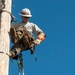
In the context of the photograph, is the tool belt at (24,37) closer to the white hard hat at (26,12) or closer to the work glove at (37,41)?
the work glove at (37,41)

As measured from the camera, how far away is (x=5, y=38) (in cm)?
755

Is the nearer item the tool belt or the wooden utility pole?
the wooden utility pole

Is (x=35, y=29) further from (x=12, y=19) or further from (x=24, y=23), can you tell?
(x=12, y=19)

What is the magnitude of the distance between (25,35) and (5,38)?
128cm

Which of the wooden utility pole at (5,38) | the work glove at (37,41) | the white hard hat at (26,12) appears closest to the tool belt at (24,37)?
the work glove at (37,41)

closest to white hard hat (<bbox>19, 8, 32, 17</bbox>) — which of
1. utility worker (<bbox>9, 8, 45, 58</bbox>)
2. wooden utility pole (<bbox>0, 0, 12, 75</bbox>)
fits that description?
utility worker (<bbox>9, 8, 45, 58</bbox>)

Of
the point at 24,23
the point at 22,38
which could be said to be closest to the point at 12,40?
the point at 22,38

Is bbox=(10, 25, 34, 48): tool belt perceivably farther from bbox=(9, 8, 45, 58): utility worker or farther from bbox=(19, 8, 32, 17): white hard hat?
bbox=(19, 8, 32, 17): white hard hat

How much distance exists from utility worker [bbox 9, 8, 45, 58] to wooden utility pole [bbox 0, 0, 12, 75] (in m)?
0.58

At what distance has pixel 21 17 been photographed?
9188 mm

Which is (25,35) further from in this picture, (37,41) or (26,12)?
(26,12)

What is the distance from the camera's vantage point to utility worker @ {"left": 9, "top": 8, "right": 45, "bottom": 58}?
8664mm

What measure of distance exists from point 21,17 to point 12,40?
3.04 ft

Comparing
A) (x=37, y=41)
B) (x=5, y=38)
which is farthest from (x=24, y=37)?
(x=5, y=38)
